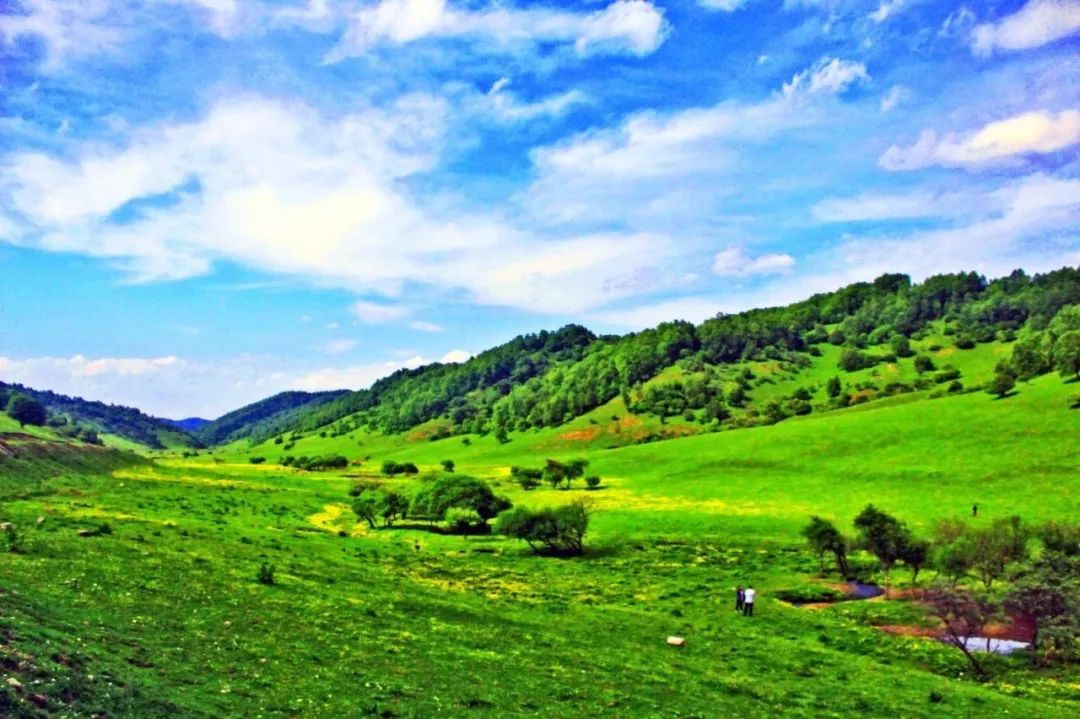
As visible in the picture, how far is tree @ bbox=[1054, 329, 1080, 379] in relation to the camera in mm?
135875

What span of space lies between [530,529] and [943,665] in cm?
4487

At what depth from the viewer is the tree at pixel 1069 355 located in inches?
5349

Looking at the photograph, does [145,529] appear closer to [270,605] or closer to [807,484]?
[270,605]

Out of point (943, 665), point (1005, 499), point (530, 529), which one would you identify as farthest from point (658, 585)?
point (1005, 499)

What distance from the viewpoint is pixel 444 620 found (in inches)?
1512

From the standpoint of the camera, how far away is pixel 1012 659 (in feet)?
129

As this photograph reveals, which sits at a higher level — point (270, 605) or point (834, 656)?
point (270, 605)

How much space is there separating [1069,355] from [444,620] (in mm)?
151575

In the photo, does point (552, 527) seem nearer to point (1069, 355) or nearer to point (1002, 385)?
point (1002, 385)

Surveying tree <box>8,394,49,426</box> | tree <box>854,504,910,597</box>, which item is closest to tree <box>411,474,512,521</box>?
tree <box>854,504,910,597</box>

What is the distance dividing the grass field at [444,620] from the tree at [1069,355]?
4937 centimetres

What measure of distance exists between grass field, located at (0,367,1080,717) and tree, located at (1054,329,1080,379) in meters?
49.4

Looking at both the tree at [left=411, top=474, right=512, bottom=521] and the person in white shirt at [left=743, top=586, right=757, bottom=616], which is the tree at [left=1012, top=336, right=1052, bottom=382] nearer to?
the tree at [left=411, top=474, right=512, bottom=521]

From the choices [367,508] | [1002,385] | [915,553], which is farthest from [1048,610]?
[1002,385]
